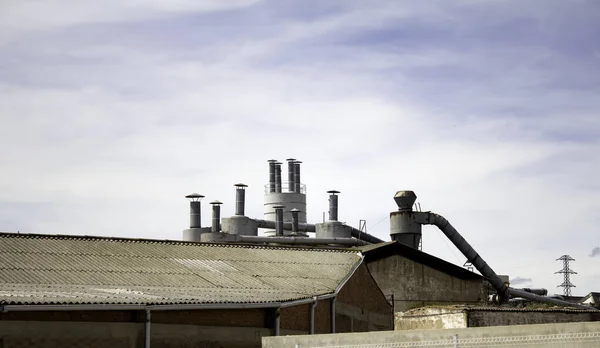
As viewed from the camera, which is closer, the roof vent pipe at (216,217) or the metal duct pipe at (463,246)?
the metal duct pipe at (463,246)

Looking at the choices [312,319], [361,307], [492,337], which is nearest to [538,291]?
[361,307]

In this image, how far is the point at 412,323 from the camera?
37844mm

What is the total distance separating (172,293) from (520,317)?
1918 cm

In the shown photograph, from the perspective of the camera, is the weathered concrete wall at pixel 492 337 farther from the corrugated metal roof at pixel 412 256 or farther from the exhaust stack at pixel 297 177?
the exhaust stack at pixel 297 177

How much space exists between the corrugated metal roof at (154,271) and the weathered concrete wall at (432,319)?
6217mm

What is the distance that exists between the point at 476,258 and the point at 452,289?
18.5 feet

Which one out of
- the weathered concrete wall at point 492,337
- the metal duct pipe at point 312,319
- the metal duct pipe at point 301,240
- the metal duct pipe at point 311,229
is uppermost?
the metal duct pipe at point 311,229

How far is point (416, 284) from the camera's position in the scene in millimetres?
43688

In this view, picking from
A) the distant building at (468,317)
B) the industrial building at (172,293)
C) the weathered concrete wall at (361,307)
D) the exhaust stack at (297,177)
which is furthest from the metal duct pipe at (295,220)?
the weathered concrete wall at (361,307)

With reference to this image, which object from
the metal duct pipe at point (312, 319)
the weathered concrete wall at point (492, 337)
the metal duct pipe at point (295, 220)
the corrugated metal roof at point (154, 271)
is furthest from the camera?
the metal duct pipe at point (295, 220)

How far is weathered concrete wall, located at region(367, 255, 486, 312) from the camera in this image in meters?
42.4

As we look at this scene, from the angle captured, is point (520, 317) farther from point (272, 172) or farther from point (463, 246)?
point (272, 172)

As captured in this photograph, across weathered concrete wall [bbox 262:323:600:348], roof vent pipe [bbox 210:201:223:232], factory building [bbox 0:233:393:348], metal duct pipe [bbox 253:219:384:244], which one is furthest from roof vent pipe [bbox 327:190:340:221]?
weathered concrete wall [bbox 262:323:600:348]

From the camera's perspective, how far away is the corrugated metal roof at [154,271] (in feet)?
71.5
